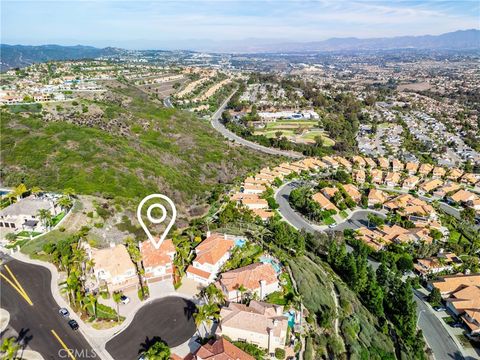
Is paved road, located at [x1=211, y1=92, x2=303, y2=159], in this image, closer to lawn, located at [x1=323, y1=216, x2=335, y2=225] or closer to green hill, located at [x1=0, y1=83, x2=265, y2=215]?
green hill, located at [x1=0, y1=83, x2=265, y2=215]

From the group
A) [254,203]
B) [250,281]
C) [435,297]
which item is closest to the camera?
[250,281]

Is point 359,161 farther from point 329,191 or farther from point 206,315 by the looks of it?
point 206,315

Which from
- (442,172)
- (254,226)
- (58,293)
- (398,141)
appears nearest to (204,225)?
(254,226)

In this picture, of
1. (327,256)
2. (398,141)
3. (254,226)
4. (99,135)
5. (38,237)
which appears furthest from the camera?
(398,141)

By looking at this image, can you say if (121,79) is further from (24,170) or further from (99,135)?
(24,170)

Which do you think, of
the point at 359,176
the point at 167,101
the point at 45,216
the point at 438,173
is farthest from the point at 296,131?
the point at 45,216

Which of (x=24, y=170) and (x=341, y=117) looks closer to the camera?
(x=24, y=170)

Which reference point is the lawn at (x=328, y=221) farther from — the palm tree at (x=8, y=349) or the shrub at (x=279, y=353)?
the palm tree at (x=8, y=349)
